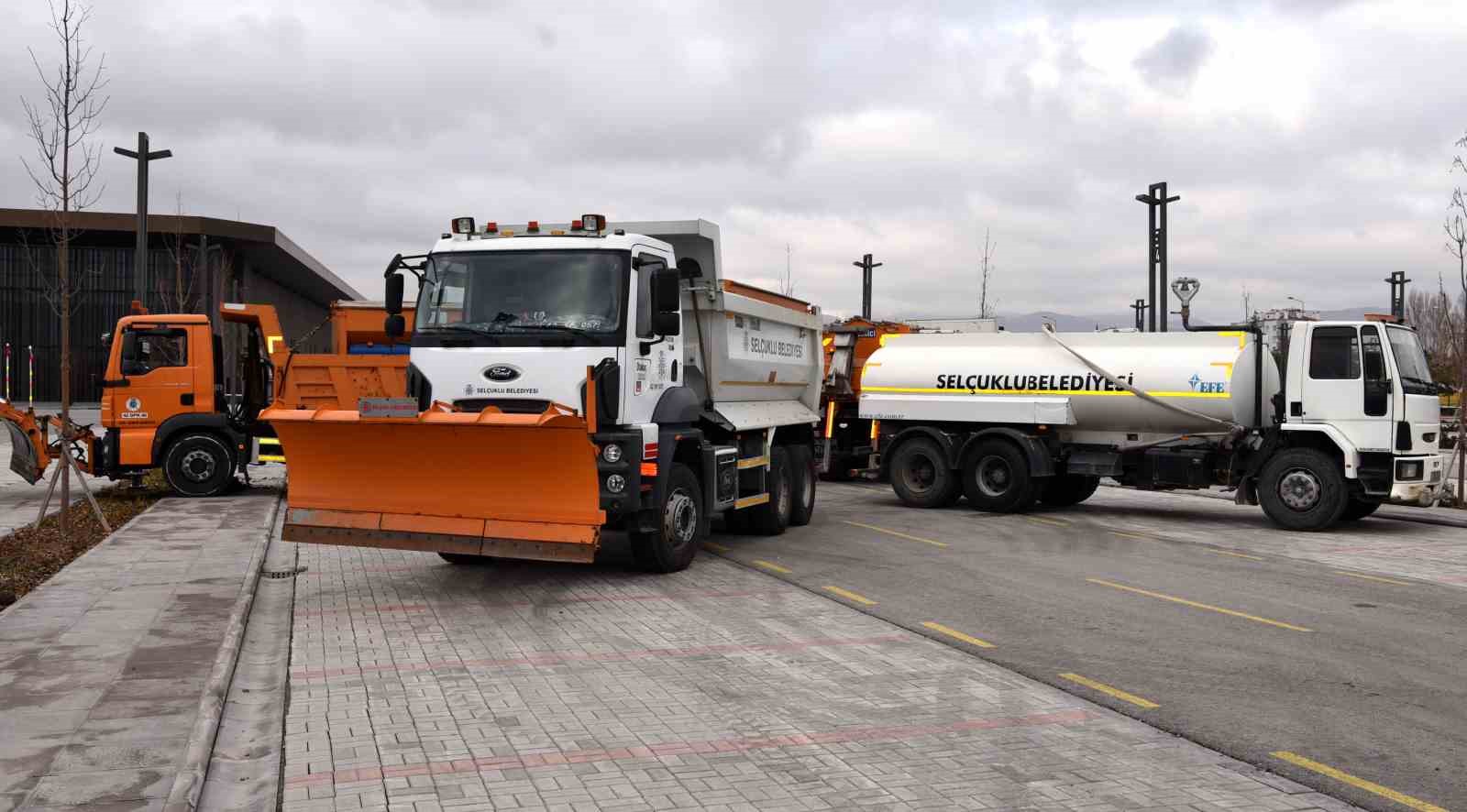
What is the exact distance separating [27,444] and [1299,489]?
1703 cm

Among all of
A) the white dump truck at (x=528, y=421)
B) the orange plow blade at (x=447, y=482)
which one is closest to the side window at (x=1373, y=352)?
the white dump truck at (x=528, y=421)

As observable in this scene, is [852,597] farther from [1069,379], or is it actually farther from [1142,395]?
[1069,379]

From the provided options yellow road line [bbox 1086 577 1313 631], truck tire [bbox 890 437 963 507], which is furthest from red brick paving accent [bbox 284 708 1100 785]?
truck tire [bbox 890 437 963 507]

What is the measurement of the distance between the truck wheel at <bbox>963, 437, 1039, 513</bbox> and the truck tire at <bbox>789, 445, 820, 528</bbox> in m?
3.20

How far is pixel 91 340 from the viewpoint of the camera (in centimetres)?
5278

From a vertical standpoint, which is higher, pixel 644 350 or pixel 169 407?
pixel 644 350

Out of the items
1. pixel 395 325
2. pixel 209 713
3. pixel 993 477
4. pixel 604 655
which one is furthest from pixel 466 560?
pixel 993 477

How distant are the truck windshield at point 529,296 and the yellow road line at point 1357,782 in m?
6.28

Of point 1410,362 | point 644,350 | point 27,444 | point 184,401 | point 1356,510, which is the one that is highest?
point 1410,362

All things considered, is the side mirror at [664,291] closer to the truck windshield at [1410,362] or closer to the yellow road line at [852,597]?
the yellow road line at [852,597]

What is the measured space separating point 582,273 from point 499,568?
3.01 metres

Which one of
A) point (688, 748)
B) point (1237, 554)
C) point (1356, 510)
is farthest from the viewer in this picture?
point (1356, 510)

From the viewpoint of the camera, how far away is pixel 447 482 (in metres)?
10.3

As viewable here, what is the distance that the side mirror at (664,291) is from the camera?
10.9 metres
